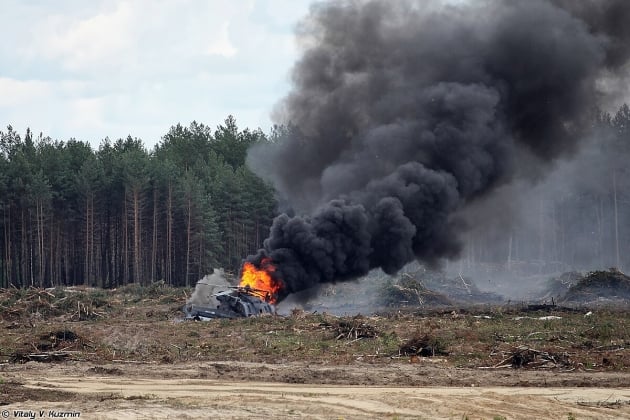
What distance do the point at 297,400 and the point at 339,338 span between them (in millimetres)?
12951

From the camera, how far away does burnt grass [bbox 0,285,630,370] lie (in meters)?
30.0

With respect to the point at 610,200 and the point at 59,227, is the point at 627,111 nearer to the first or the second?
the point at 610,200

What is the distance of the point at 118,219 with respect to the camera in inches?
3329

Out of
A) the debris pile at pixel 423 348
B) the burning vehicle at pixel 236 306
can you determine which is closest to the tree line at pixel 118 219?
the burning vehicle at pixel 236 306

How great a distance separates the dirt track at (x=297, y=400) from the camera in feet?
65.1

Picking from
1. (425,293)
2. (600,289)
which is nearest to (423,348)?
(425,293)

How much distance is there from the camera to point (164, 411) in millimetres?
19625

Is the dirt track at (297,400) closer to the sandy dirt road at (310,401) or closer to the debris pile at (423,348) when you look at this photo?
the sandy dirt road at (310,401)

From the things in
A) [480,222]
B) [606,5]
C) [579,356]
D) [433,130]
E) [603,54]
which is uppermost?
[606,5]

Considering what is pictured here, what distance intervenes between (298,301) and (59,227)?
40806mm

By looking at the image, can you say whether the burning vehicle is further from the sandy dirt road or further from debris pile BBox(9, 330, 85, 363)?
the sandy dirt road

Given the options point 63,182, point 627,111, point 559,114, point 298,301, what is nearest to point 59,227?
point 63,182

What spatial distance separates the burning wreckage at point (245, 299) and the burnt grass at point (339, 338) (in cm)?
133

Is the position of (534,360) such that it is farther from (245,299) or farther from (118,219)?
(118,219)
